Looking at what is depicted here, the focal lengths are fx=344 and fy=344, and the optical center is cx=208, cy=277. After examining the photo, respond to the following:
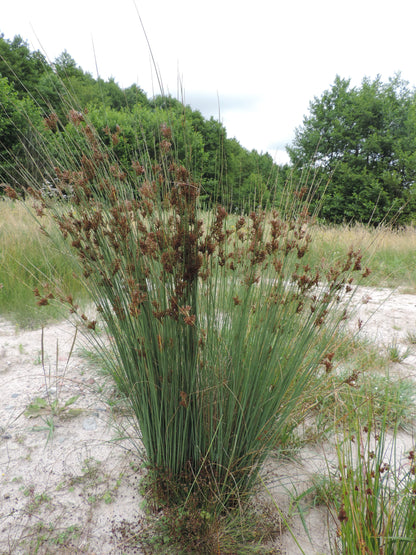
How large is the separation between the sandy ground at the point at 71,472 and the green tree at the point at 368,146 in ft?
53.2

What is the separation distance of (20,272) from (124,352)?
11.4 feet

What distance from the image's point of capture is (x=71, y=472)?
1.75 meters

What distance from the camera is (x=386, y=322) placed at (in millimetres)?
4141

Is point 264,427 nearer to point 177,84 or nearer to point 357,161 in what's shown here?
point 177,84

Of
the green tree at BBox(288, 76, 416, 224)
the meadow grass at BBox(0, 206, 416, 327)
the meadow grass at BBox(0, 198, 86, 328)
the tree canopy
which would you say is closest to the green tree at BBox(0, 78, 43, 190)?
the tree canopy

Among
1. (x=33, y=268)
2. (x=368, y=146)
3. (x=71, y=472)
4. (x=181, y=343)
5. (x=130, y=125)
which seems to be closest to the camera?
(x=181, y=343)

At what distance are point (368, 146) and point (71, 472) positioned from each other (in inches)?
766

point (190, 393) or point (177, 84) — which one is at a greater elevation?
point (177, 84)

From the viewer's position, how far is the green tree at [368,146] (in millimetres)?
16938

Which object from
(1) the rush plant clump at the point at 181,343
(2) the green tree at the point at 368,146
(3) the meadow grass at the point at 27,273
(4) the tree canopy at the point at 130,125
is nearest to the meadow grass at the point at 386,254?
(4) the tree canopy at the point at 130,125

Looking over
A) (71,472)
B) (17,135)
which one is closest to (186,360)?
(71,472)

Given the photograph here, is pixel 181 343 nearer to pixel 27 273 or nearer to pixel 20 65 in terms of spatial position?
pixel 27 273

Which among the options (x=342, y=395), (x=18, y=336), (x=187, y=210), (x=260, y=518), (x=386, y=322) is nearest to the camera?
(x=187, y=210)

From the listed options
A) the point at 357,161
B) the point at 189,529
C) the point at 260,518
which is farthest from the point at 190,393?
the point at 357,161
